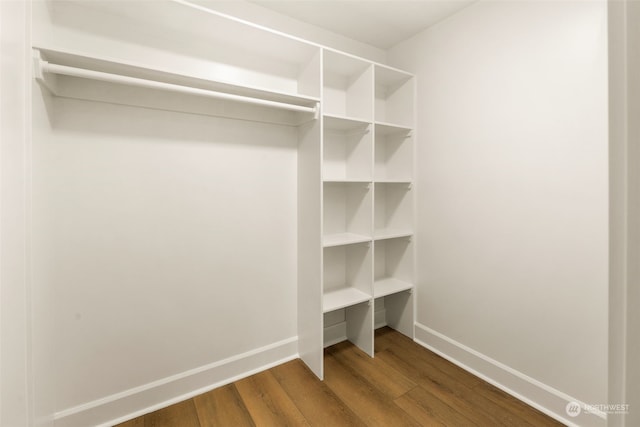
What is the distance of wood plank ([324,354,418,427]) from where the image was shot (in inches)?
62.5

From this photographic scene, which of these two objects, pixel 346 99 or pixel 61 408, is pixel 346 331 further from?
pixel 346 99

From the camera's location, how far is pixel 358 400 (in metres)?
1.74

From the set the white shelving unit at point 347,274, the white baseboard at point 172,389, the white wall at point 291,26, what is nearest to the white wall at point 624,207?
the white shelving unit at point 347,274

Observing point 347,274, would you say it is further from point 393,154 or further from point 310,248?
point 393,154

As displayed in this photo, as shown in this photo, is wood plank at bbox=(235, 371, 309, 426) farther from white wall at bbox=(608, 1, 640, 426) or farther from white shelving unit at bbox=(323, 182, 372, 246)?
white wall at bbox=(608, 1, 640, 426)

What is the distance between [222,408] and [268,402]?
0.27 meters

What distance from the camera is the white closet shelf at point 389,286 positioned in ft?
7.46

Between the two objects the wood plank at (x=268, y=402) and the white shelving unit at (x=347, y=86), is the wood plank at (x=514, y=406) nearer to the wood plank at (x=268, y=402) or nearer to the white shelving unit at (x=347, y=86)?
the wood plank at (x=268, y=402)

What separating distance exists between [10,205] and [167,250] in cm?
78

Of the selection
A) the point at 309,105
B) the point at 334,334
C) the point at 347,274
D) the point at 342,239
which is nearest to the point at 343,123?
the point at 309,105

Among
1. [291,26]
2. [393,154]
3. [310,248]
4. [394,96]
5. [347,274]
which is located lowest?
[347,274]

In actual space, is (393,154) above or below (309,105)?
below

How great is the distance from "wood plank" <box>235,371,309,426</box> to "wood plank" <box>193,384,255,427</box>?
0.04 m

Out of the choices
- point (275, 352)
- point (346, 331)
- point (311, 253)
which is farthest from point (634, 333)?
point (346, 331)
